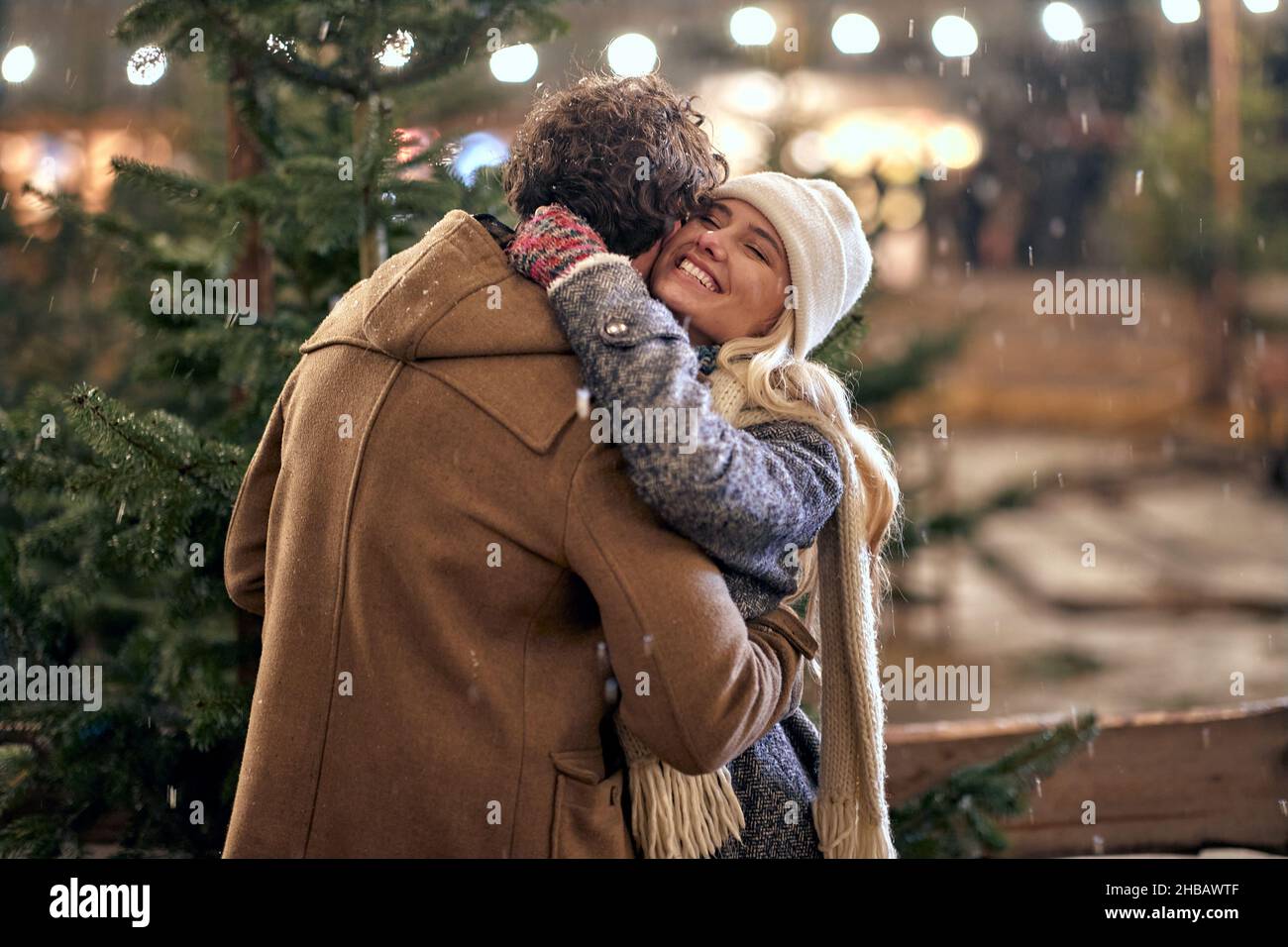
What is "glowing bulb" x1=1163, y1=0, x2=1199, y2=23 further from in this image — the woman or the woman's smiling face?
the woman's smiling face

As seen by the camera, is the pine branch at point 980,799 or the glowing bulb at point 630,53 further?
the glowing bulb at point 630,53

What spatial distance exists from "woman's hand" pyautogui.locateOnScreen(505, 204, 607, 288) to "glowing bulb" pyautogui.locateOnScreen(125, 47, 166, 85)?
1.18 metres

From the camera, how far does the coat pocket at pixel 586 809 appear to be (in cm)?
166

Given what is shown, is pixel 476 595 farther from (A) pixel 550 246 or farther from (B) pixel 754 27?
(B) pixel 754 27

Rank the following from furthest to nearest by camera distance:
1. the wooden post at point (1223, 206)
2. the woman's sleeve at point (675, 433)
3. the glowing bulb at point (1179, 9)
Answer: the wooden post at point (1223, 206), the glowing bulb at point (1179, 9), the woman's sleeve at point (675, 433)

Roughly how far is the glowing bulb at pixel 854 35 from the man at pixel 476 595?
175 cm

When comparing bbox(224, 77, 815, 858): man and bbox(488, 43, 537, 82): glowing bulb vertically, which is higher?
bbox(488, 43, 537, 82): glowing bulb

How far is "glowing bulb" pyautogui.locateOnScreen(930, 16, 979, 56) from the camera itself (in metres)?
3.12

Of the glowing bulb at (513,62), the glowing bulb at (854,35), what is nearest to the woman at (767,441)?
the glowing bulb at (513,62)

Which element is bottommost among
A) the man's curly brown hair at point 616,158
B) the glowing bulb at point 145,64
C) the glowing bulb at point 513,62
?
the man's curly brown hair at point 616,158

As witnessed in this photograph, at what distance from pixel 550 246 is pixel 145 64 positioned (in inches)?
50.1

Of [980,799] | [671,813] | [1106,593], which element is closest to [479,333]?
[671,813]

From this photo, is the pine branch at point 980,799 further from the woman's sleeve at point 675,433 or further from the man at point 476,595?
the woman's sleeve at point 675,433

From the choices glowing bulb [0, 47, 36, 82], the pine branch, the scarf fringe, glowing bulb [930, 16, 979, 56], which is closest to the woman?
the scarf fringe
